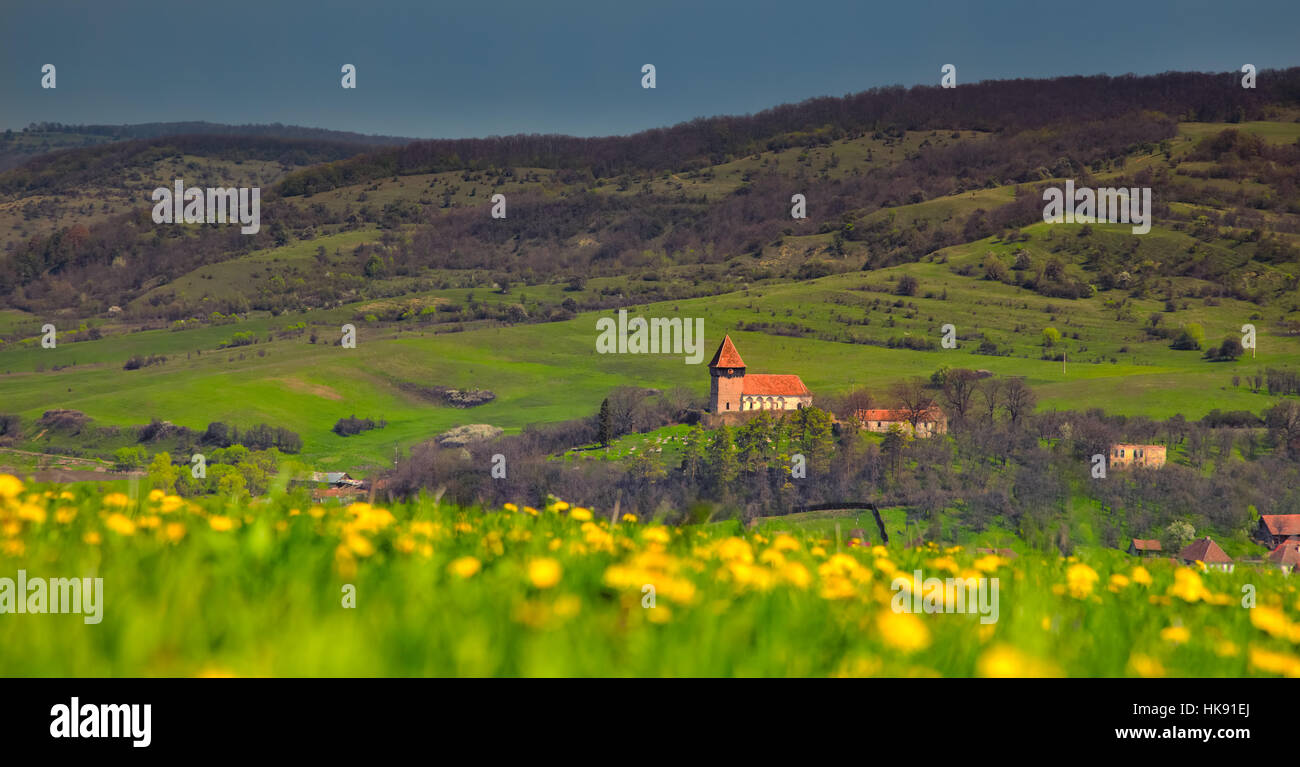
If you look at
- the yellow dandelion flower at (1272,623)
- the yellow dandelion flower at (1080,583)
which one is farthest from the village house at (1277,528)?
the yellow dandelion flower at (1272,623)

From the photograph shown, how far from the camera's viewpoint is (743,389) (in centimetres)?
14138

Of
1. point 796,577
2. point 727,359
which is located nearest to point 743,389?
point 727,359

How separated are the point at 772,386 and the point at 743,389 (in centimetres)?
418

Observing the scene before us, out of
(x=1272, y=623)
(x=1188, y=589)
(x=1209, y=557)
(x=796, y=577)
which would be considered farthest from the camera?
(x=1209, y=557)

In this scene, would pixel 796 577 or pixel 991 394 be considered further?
pixel 991 394

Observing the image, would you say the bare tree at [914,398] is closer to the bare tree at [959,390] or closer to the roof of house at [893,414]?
the roof of house at [893,414]

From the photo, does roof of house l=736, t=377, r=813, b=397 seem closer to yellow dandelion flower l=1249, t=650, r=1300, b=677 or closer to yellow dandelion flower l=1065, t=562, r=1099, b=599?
yellow dandelion flower l=1065, t=562, r=1099, b=599

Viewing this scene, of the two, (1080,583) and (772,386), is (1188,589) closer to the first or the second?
(1080,583)

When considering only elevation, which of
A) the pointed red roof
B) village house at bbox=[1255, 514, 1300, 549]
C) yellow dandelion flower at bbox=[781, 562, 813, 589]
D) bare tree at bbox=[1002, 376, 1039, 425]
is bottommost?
village house at bbox=[1255, 514, 1300, 549]

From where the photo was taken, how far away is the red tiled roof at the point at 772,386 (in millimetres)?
140250

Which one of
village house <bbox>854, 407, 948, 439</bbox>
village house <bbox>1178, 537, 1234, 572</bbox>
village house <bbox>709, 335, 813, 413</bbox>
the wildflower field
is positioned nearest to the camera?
the wildflower field

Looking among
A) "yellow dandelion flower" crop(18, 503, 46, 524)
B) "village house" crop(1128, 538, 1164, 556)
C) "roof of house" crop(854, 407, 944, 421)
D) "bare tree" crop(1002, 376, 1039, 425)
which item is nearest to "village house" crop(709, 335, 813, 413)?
"roof of house" crop(854, 407, 944, 421)

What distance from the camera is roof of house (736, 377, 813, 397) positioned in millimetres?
140250
